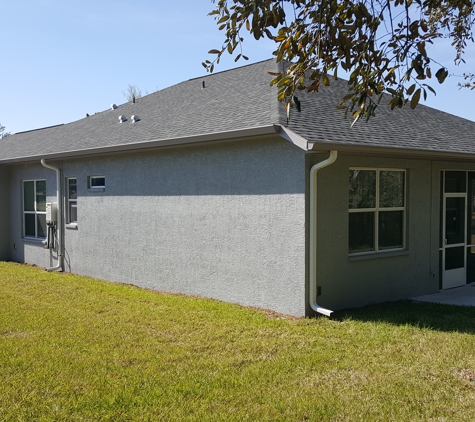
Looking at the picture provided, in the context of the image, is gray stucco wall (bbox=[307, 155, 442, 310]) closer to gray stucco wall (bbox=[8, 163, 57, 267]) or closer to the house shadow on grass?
the house shadow on grass

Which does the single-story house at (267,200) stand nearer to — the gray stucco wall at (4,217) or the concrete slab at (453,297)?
the concrete slab at (453,297)

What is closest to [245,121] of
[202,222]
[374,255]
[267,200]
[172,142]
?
[267,200]

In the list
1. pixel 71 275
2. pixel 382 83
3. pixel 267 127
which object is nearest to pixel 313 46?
pixel 382 83

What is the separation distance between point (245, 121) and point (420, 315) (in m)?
4.37

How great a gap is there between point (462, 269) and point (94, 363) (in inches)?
349

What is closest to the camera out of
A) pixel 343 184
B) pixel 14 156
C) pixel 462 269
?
pixel 343 184

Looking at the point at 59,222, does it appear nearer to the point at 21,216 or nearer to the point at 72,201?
the point at 72,201

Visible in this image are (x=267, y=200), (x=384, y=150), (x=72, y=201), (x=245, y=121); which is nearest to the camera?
(x=384, y=150)

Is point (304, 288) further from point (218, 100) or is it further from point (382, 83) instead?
point (218, 100)

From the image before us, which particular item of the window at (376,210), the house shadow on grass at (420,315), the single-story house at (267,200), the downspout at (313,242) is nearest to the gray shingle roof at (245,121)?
the single-story house at (267,200)

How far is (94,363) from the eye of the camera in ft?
20.6

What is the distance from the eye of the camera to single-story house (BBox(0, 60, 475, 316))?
9.04 meters

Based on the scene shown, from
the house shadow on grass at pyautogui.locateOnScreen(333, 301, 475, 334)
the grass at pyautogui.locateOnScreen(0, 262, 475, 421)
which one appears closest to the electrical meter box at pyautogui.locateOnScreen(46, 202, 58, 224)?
the grass at pyautogui.locateOnScreen(0, 262, 475, 421)

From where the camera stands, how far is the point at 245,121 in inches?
384
